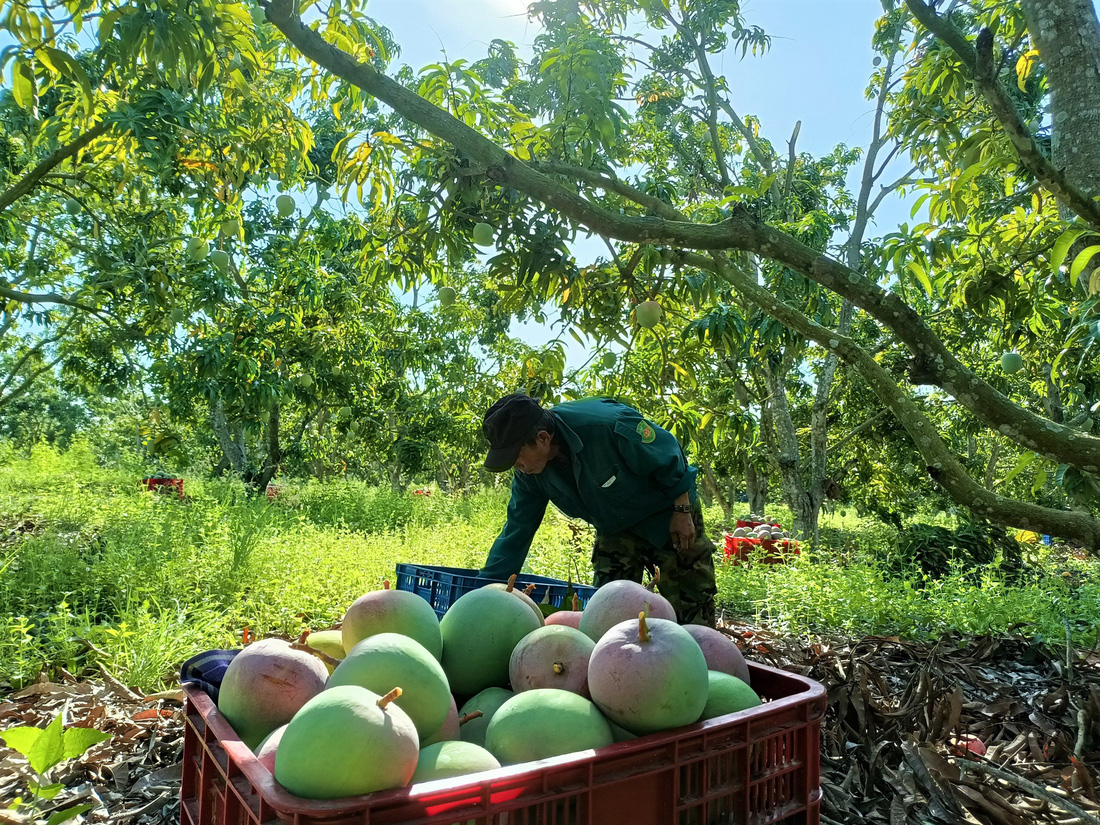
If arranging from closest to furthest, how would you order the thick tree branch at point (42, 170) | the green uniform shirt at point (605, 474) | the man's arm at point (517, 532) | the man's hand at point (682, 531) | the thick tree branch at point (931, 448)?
the thick tree branch at point (931, 448) < the man's arm at point (517, 532) < the green uniform shirt at point (605, 474) < the man's hand at point (682, 531) < the thick tree branch at point (42, 170)

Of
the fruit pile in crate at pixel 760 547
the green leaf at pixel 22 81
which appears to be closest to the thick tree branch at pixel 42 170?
the green leaf at pixel 22 81

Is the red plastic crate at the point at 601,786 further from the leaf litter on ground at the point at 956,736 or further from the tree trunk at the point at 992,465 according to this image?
the tree trunk at the point at 992,465

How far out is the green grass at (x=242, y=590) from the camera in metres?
3.29

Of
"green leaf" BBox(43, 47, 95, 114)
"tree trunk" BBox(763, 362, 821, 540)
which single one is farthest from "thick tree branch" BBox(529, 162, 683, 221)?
"tree trunk" BBox(763, 362, 821, 540)

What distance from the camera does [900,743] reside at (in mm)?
2176

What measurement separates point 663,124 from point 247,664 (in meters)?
9.23

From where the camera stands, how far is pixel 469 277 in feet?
38.4

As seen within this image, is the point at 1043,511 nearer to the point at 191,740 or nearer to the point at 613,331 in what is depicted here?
the point at 613,331

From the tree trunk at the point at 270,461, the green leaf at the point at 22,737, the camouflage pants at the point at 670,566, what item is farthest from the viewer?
the tree trunk at the point at 270,461

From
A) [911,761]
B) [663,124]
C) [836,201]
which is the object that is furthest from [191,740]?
[836,201]

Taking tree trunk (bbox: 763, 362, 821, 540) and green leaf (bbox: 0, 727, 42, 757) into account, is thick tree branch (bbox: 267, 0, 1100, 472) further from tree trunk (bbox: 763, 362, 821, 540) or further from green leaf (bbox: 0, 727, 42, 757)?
tree trunk (bbox: 763, 362, 821, 540)

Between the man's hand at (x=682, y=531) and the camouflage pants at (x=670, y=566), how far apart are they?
0.42 ft

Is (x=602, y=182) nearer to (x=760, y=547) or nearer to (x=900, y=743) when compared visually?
(x=900, y=743)

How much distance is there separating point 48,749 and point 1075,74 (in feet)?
10.5
